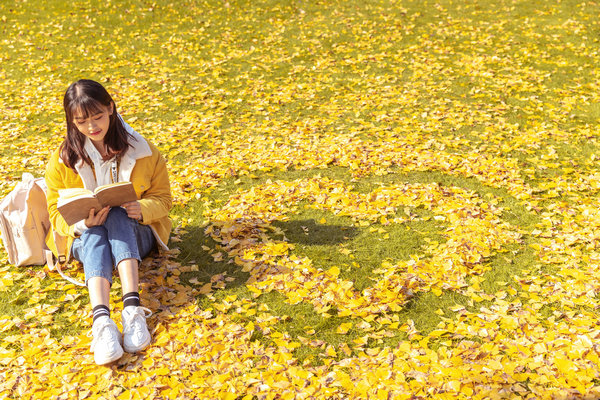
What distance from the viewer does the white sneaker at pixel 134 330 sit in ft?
12.3

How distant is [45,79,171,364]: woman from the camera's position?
3.82m

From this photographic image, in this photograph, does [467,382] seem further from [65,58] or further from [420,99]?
[65,58]

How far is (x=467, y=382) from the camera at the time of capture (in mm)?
3434

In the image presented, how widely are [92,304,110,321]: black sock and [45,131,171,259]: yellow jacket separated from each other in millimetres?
711

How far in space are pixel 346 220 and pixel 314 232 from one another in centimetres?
42

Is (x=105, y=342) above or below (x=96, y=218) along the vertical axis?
below

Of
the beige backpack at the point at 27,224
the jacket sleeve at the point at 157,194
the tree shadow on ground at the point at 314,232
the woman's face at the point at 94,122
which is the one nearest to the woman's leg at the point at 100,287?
the jacket sleeve at the point at 157,194

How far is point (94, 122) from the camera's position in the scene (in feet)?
13.3

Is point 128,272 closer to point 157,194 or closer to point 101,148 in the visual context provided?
point 157,194

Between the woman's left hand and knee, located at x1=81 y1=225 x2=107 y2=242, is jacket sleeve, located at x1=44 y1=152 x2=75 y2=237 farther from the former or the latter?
the woman's left hand

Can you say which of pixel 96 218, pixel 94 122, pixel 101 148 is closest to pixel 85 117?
pixel 94 122

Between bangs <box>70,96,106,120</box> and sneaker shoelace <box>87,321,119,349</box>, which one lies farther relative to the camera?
bangs <box>70,96,106,120</box>

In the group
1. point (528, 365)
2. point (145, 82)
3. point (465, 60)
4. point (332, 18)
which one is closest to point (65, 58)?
point (145, 82)

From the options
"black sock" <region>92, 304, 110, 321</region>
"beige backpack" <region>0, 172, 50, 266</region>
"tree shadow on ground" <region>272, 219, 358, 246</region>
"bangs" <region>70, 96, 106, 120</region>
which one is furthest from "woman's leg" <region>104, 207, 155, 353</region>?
"tree shadow on ground" <region>272, 219, 358, 246</region>
